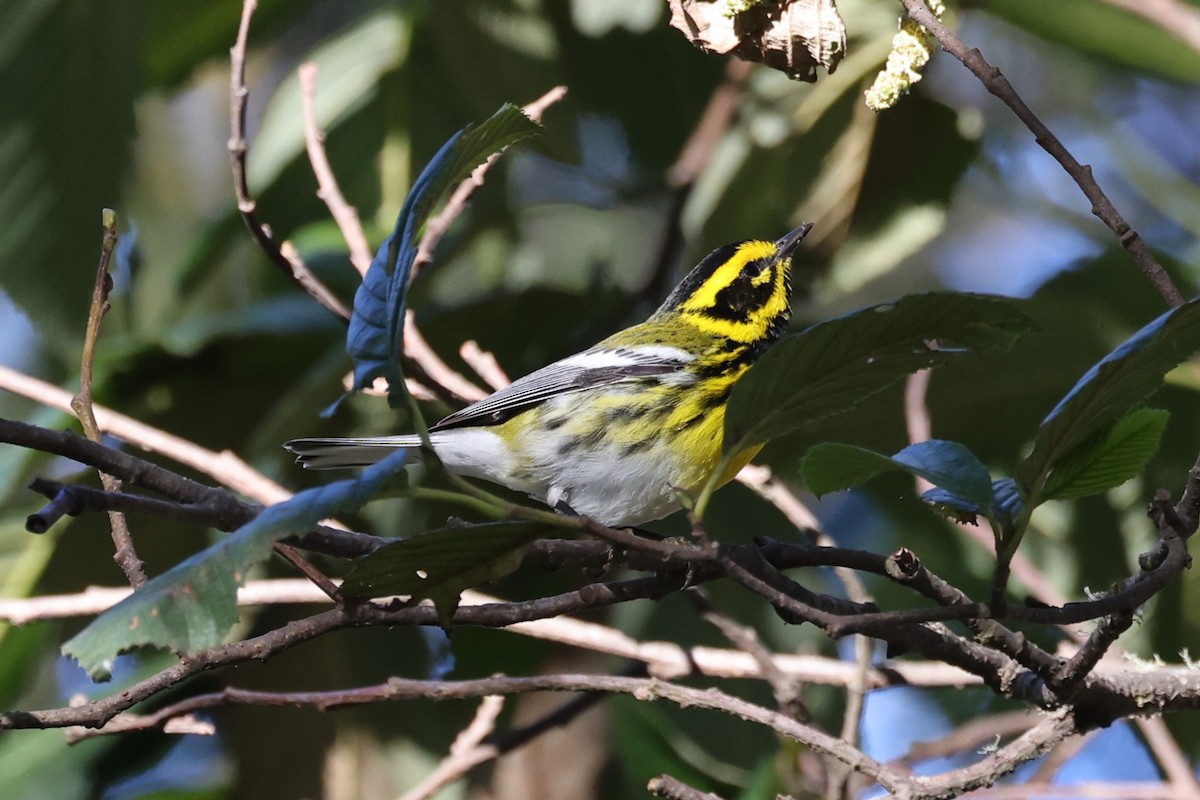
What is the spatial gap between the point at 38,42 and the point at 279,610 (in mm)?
1063

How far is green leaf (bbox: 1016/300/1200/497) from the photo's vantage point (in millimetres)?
908

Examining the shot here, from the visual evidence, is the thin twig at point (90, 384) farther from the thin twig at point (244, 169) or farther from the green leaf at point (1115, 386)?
the green leaf at point (1115, 386)

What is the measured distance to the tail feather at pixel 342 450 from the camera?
1.76 metres

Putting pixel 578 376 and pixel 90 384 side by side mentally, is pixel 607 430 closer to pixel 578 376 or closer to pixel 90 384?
pixel 578 376

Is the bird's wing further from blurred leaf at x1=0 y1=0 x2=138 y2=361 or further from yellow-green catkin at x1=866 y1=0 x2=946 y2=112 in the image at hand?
yellow-green catkin at x1=866 y1=0 x2=946 y2=112

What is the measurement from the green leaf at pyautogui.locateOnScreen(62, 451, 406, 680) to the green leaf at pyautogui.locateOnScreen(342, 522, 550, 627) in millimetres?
81

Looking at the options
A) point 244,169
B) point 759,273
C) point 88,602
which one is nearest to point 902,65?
point 244,169

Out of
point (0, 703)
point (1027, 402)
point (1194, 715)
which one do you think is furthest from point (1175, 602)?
point (0, 703)

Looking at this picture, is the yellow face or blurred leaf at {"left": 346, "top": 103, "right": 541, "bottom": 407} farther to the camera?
the yellow face

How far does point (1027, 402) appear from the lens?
2.17m

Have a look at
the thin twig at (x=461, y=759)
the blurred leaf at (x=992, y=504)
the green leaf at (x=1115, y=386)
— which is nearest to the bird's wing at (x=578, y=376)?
the thin twig at (x=461, y=759)

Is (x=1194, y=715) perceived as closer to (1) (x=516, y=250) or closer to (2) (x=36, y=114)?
(1) (x=516, y=250)

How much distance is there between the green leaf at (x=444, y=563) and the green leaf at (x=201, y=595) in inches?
3.2

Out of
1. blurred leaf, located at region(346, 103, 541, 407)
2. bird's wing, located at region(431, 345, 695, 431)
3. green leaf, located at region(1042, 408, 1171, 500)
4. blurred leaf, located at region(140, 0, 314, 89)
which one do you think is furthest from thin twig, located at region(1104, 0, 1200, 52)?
blurred leaf, located at region(140, 0, 314, 89)
